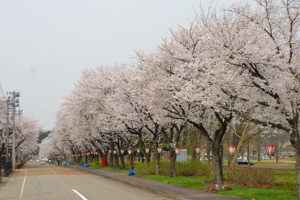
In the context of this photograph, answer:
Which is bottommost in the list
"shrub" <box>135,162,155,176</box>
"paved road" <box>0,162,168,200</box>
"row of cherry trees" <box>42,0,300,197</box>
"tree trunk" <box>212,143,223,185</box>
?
"paved road" <box>0,162,168,200</box>

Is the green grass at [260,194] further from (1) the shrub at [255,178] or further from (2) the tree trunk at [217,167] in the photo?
(1) the shrub at [255,178]

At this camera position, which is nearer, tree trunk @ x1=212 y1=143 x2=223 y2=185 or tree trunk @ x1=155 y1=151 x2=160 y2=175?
tree trunk @ x1=212 y1=143 x2=223 y2=185

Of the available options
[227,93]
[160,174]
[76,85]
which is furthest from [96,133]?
[227,93]

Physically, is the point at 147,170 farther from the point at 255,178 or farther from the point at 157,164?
the point at 255,178

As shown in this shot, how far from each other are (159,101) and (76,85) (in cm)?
2766

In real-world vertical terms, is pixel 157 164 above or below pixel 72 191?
above

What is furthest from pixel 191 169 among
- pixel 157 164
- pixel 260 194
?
pixel 260 194

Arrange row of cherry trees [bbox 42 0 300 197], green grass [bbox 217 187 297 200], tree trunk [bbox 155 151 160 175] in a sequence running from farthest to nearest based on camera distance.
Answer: tree trunk [bbox 155 151 160 175] → green grass [bbox 217 187 297 200] → row of cherry trees [bbox 42 0 300 197]

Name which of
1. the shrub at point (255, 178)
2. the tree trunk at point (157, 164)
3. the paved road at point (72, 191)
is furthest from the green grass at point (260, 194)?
the tree trunk at point (157, 164)

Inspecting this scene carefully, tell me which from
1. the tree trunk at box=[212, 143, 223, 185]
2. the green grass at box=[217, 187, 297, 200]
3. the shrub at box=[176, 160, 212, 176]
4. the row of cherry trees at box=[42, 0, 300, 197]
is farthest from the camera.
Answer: the shrub at box=[176, 160, 212, 176]

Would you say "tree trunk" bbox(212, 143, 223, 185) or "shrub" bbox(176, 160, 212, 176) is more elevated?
"tree trunk" bbox(212, 143, 223, 185)

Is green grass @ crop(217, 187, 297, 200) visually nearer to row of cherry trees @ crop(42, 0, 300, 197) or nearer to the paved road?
row of cherry trees @ crop(42, 0, 300, 197)

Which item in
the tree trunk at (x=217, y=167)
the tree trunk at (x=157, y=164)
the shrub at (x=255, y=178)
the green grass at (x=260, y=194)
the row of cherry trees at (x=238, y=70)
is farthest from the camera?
the tree trunk at (x=157, y=164)

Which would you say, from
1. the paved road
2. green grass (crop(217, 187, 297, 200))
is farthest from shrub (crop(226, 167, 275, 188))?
the paved road
